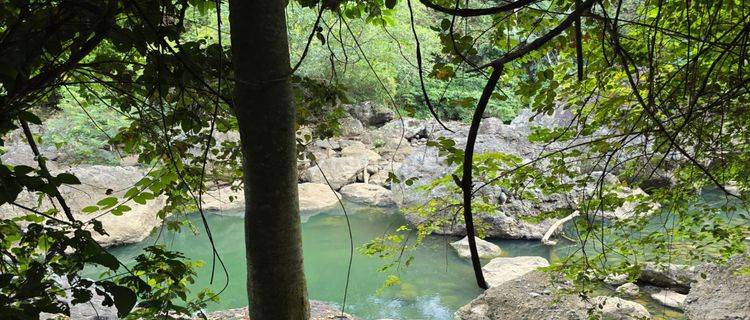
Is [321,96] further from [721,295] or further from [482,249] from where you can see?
[482,249]

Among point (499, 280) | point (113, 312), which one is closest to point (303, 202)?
point (499, 280)

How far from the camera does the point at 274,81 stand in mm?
965

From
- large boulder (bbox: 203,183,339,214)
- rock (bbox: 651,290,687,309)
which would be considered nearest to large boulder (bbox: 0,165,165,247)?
large boulder (bbox: 203,183,339,214)

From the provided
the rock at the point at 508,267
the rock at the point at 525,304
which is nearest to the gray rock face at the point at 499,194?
the rock at the point at 508,267

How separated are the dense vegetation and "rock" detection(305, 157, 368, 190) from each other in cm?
931

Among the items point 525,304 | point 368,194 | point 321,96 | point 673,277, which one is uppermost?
point 368,194

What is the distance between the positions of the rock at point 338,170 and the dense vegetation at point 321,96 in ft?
30.6

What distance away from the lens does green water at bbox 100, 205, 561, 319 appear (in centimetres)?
665

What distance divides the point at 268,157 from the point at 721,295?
497 cm

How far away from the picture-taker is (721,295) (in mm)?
4578

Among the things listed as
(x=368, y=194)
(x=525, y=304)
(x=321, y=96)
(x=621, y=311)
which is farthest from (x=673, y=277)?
(x=368, y=194)

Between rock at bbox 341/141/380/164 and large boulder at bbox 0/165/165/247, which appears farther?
rock at bbox 341/141/380/164

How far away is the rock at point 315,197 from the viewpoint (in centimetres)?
1095

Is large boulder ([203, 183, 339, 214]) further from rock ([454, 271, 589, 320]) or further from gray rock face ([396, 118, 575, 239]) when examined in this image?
rock ([454, 271, 589, 320])
